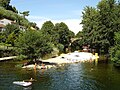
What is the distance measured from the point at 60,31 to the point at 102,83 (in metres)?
89.2

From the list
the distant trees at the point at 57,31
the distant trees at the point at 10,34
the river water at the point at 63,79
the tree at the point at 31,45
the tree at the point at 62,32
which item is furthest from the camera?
the tree at the point at 62,32

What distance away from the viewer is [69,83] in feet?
199

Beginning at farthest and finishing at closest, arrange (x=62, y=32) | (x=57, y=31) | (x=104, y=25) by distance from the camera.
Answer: (x=62, y=32) < (x=57, y=31) < (x=104, y=25)

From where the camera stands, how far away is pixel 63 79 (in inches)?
2552

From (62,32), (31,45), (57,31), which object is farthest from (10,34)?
(31,45)

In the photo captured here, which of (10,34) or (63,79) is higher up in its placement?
(10,34)

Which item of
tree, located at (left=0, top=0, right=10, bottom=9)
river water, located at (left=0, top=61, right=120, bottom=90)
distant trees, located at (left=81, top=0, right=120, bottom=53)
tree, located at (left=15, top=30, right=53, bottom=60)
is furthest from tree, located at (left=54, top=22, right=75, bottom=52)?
river water, located at (left=0, top=61, right=120, bottom=90)

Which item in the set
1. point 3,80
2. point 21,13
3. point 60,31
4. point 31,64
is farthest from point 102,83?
point 21,13

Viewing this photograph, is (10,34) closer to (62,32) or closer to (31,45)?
(62,32)

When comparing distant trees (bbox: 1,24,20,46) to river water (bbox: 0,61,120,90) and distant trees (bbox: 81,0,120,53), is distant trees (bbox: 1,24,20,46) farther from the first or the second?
river water (bbox: 0,61,120,90)

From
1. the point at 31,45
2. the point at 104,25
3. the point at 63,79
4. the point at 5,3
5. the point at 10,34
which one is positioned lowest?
the point at 63,79

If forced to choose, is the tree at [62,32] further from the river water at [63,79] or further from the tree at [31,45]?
the river water at [63,79]

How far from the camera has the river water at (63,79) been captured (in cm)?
5688

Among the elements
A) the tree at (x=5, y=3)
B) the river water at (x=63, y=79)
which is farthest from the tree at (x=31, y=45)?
the tree at (x=5, y=3)
